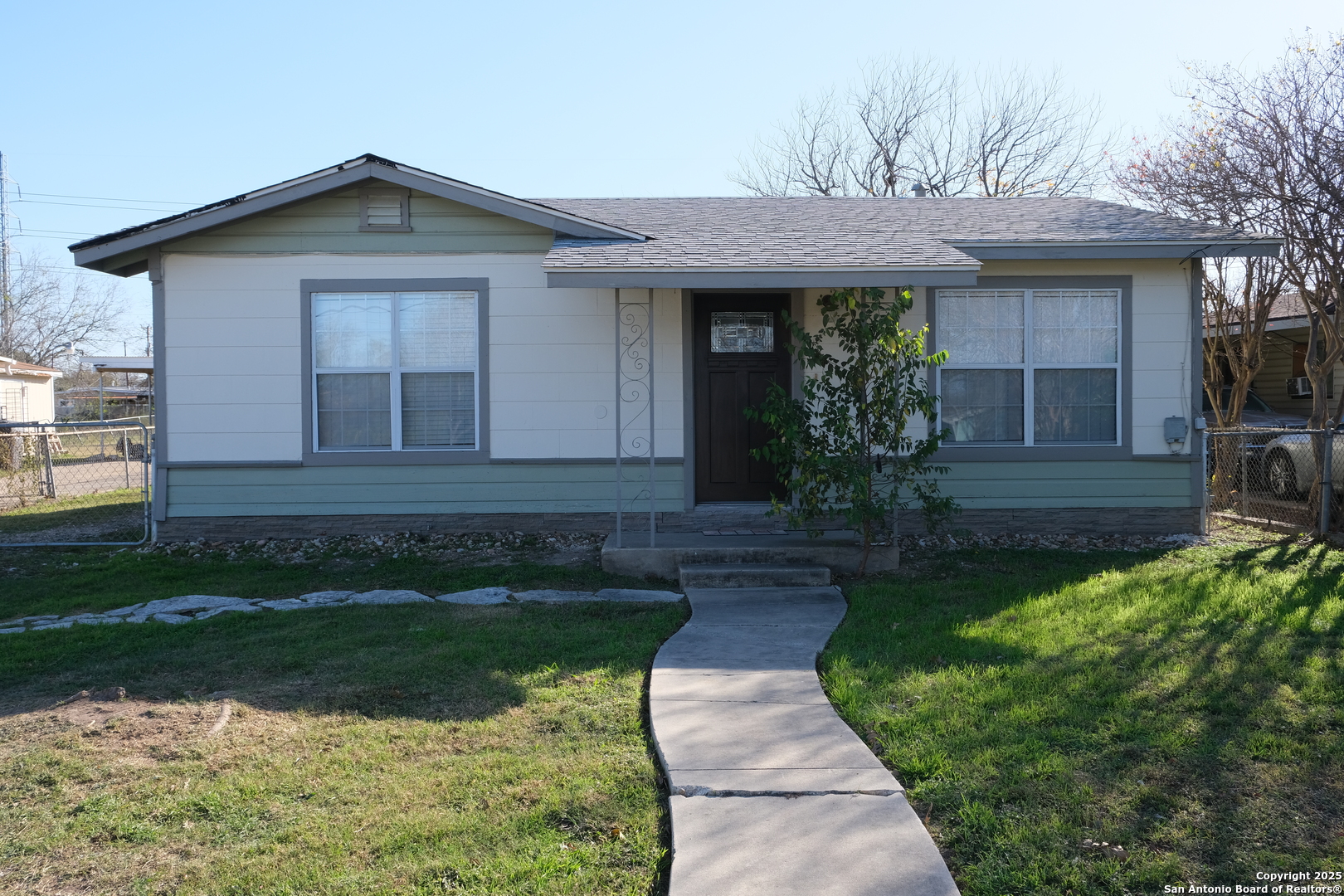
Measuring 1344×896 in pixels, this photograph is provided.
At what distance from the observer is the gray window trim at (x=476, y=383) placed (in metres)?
9.47

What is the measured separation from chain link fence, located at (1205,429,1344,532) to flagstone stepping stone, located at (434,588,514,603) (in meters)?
A: 6.98

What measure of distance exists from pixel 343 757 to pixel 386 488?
19.1ft

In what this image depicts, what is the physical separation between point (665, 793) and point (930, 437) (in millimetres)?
4550

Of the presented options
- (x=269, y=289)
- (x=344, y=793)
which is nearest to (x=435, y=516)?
(x=269, y=289)

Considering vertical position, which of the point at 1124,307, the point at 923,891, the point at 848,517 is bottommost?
the point at 923,891

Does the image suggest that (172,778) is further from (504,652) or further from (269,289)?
(269,289)

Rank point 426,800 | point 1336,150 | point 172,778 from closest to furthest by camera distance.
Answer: point 426,800, point 172,778, point 1336,150

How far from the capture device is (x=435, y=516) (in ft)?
31.6

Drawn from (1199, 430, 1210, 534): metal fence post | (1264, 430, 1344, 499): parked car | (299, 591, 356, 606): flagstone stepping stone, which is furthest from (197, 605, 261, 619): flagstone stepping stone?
(1264, 430, 1344, 499): parked car

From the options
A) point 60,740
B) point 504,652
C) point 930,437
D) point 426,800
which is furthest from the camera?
point 930,437

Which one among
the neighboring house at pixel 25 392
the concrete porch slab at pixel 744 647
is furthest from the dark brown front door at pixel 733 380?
the neighboring house at pixel 25 392

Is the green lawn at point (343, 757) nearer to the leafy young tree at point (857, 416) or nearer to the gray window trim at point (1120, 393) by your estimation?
the leafy young tree at point (857, 416)

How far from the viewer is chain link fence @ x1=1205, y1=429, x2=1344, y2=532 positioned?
9836 millimetres

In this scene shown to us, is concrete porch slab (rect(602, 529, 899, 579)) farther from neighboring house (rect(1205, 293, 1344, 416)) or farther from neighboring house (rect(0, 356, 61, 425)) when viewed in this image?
neighboring house (rect(0, 356, 61, 425))
